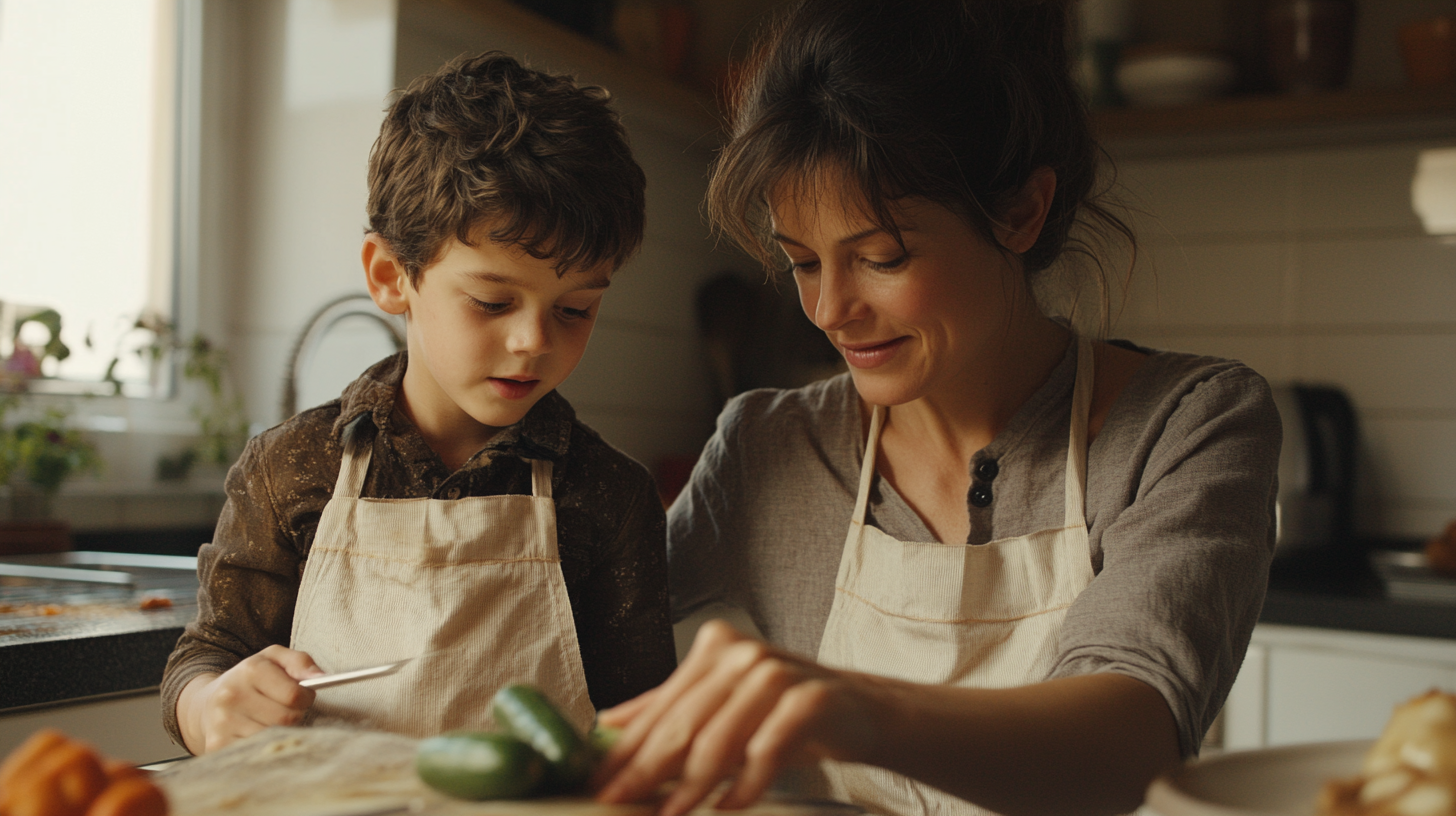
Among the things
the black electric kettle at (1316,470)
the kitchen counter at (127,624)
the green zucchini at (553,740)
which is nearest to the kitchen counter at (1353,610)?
the kitchen counter at (127,624)

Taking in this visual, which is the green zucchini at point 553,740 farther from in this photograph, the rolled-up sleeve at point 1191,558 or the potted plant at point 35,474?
the potted plant at point 35,474

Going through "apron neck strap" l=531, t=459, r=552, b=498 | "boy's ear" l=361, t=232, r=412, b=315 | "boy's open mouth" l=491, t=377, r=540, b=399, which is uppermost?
"boy's ear" l=361, t=232, r=412, b=315

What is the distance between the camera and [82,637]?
1109 millimetres

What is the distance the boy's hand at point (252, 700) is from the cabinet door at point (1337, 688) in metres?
1.55

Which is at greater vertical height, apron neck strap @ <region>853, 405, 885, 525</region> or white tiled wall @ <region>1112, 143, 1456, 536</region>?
white tiled wall @ <region>1112, 143, 1456, 536</region>

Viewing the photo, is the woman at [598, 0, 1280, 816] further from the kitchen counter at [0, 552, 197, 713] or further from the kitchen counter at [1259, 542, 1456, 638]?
the kitchen counter at [1259, 542, 1456, 638]

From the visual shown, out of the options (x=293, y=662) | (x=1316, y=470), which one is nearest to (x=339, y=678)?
(x=293, y=662)

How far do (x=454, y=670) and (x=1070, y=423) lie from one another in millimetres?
621

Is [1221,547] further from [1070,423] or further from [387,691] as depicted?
[387,691]

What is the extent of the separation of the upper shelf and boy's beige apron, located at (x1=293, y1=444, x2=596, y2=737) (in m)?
1.83

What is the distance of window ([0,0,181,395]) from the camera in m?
2.01

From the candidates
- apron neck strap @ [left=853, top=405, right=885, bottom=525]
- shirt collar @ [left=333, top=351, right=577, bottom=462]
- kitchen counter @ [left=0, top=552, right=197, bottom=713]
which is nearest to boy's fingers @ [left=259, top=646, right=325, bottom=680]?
shirt collar @ [left=333, top=351, right=577, bottom=462]

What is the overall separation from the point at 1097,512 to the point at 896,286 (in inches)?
11.2

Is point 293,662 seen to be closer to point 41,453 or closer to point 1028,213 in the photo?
point 1028,213
